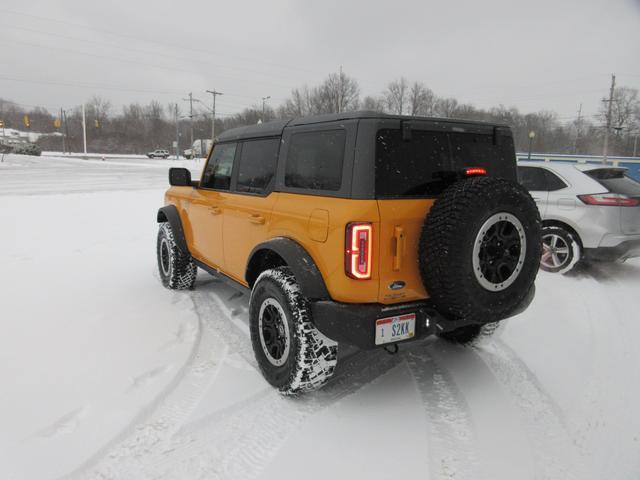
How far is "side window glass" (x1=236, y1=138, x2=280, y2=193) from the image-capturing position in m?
3.57

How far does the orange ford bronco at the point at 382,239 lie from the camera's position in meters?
2.60

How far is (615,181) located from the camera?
20.2ft

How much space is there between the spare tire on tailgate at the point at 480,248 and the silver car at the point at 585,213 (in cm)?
383

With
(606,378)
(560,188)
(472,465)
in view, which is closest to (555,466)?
(472,465)

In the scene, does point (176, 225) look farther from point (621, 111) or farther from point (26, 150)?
point (26, 150)

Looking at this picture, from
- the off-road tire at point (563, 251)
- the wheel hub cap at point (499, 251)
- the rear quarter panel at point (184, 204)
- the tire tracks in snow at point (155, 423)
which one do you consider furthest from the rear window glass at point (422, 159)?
the off-road tire at point (563, 251)

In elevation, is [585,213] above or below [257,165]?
below

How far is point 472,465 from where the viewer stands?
2.48 meters

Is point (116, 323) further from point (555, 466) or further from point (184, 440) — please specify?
point (555, 466)

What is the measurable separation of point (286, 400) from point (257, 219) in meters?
1.37

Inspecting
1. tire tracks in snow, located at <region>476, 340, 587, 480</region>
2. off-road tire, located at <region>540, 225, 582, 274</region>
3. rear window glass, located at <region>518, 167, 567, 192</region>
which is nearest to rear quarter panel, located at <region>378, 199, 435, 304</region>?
tire tracks in snow, located at <region>476, 340, 587, 480</region>

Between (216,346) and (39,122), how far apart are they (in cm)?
11941

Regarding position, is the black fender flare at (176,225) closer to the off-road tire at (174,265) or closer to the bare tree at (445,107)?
the off-road tire at (174,265)

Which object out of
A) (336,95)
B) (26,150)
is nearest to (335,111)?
(336,95)
